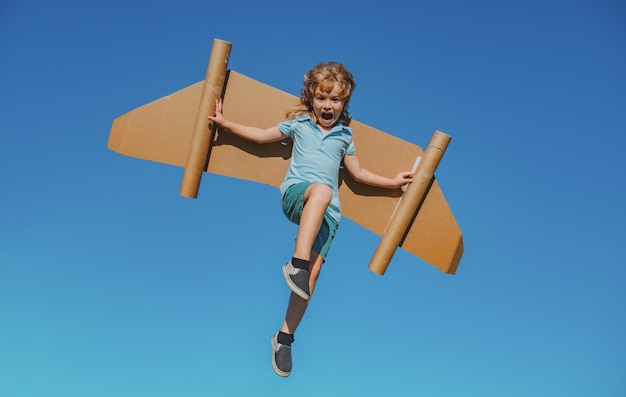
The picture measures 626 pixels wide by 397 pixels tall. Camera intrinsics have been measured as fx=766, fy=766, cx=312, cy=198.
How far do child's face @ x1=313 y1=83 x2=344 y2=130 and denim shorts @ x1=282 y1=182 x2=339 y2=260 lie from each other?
0.51 m

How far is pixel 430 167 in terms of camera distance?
5.52 metres

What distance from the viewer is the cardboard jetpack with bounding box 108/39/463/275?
5.39 metres

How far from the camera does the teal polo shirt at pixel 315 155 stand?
5.17 meters

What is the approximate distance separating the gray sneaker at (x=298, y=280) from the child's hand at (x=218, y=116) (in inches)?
48.9

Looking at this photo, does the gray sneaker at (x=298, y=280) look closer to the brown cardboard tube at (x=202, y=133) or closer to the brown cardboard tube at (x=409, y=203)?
the brown cardboard tube at (x=409, y=203)

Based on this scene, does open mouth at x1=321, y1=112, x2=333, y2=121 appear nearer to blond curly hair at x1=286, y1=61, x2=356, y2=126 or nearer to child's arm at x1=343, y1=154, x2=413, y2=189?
blond curly hair at x1=286, y1=61, x2=356, y2=126

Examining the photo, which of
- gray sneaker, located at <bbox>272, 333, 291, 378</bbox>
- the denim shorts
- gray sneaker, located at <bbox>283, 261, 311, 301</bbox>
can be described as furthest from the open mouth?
gray sneaker, located at <bbox>272, 333, 291, 378</bbox>

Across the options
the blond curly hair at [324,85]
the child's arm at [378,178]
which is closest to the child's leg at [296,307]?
the child's arm at [378,178]

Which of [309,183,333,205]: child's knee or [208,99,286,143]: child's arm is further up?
[208,99,286,143]: child's arm

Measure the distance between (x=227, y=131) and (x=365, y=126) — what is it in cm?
100

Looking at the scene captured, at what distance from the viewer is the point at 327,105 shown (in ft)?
17.1

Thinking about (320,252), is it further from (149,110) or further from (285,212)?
(149,110)

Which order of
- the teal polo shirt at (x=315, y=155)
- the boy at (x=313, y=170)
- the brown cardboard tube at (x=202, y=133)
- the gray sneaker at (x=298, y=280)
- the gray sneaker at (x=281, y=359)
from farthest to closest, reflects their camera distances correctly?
the brown cardboard tube at (x=202, y=133), the teal polo shirt at (x=315, y=155), the gray sneaker at (x=281, y=359), the boy at (x=313, y=170), the gray sneaker at (x=298, y=280)

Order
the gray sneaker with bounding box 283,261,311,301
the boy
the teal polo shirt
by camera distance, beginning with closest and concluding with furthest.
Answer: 1. the gray sneaker with bounding box 283,261,311,301
2. the boy
3. the teal polo shirt
